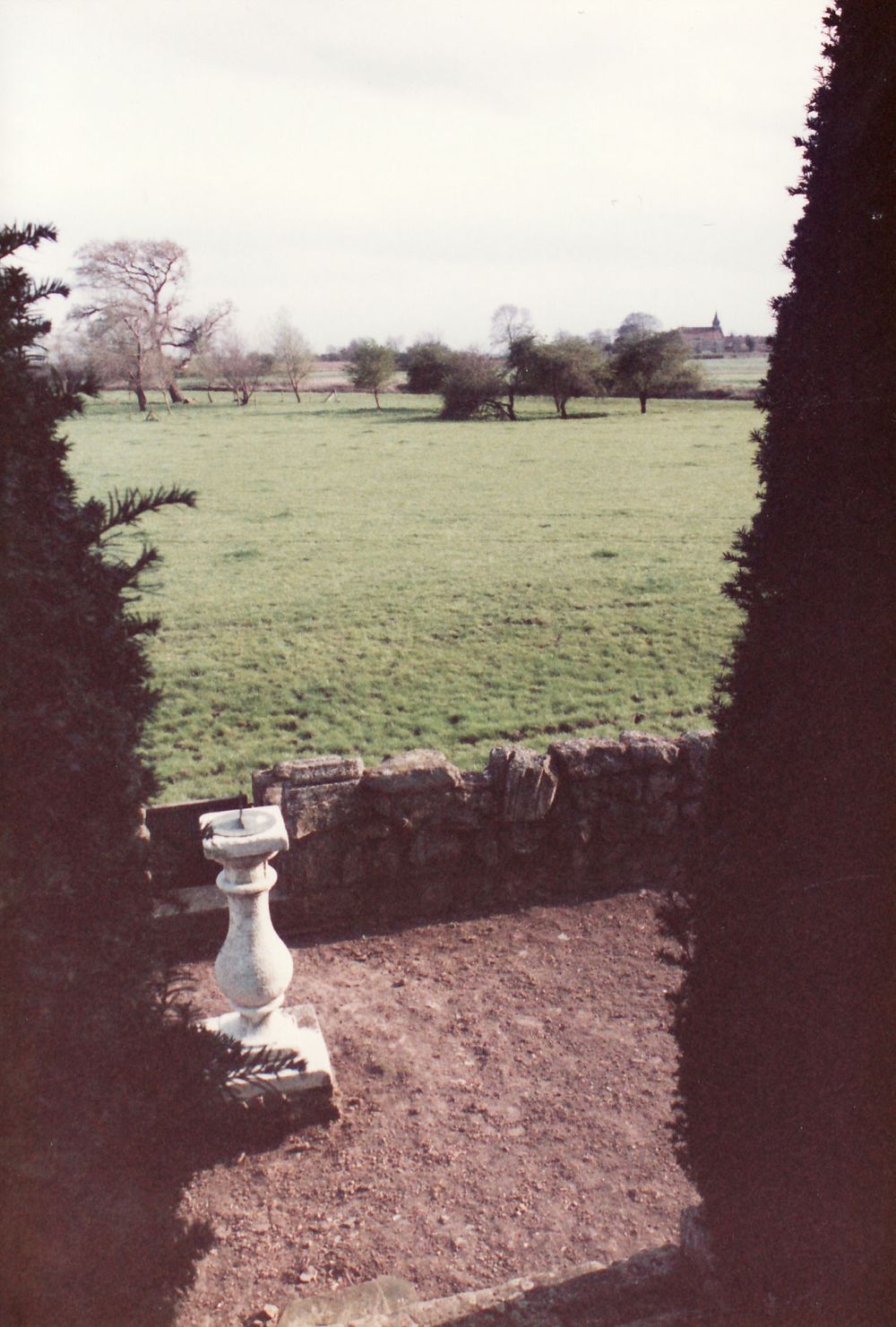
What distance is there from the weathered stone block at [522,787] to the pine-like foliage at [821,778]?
3.08 metres

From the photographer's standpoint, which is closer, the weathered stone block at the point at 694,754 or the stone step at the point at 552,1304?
the stone step at the point at 552,1304

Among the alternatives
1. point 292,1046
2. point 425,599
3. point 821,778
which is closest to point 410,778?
point 292,1046

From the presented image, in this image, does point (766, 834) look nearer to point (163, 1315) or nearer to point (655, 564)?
point (163, 1315)

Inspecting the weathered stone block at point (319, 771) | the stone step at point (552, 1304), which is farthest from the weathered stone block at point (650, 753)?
the stone step at point (552, 1304)

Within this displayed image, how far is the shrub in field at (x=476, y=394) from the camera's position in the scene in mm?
45062

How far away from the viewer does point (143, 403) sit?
1745 inches

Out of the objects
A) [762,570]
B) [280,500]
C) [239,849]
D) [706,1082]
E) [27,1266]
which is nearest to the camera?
[27,1266]

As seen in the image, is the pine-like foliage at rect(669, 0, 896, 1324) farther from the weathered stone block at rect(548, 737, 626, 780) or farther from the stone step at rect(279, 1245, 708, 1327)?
the weathered stone block at rect(548, 737, 626, 780)

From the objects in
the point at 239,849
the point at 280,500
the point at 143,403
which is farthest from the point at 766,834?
the point at 143,403

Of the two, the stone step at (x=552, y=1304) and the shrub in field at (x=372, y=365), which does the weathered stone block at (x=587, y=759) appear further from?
the shrub in field at (x=372, y=365)

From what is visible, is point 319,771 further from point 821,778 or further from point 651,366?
point 651,366

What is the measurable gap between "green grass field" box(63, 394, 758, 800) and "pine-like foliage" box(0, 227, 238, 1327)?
4.91 m

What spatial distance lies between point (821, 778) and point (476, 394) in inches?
1759

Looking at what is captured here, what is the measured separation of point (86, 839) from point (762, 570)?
2.03 m
